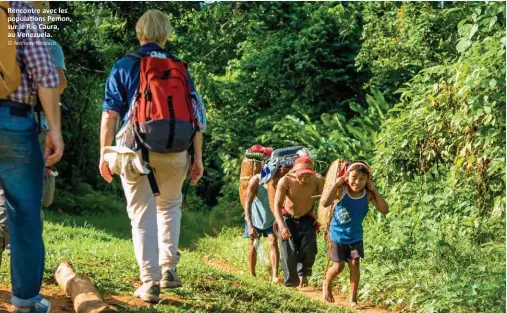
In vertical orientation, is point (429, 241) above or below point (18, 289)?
below

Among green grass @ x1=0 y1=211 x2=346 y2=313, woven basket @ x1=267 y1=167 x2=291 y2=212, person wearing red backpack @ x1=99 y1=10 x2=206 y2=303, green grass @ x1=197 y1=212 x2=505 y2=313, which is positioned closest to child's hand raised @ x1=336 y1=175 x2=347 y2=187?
green grass @ x1=197 y1=212 x2=505 y2=313

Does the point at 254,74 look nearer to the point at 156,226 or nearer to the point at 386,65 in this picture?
the point at 386,65

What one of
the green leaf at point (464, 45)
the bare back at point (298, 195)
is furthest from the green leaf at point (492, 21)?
the bare back at point (298, 195)

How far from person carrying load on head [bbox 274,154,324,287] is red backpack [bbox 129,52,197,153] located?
4.21 metres

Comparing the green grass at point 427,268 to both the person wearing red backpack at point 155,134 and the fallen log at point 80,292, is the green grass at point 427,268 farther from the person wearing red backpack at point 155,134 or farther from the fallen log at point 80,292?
the fallen log at point 80,292

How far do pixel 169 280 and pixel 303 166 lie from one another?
4.13 meters

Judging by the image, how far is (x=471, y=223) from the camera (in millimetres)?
10406

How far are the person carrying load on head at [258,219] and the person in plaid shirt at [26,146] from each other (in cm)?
596

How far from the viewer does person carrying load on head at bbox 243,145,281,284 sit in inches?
411

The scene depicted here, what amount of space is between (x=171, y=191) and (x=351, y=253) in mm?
3432

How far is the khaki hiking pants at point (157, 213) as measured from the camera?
18.0ft

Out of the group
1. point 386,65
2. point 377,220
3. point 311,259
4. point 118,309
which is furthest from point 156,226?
point 386,65

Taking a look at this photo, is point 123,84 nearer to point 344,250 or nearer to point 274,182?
point 344,250

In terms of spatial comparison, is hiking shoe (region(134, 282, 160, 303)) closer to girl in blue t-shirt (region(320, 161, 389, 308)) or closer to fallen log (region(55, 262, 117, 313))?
fallen log (region(55, 262, 117, 313))
